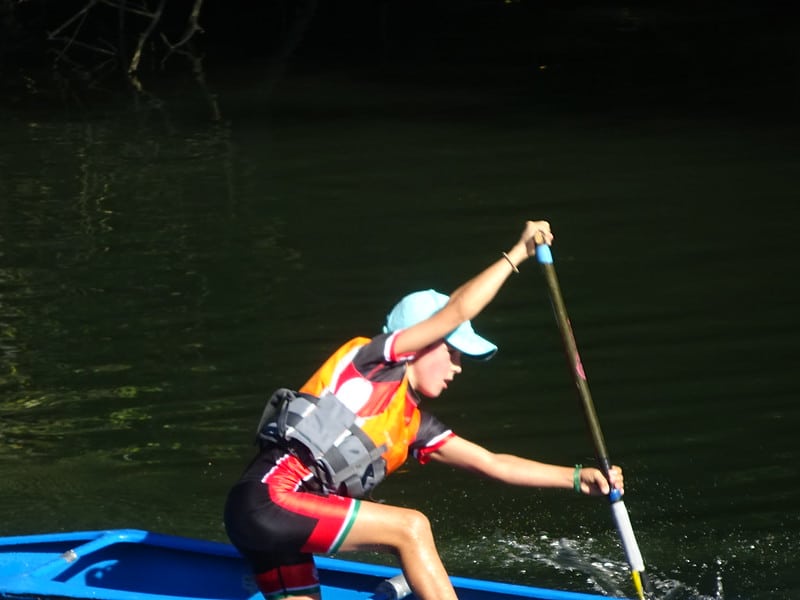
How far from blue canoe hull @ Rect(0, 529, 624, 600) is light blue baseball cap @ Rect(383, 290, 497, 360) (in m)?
0.91

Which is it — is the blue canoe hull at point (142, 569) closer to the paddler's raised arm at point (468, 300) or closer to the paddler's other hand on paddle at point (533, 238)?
the paddler's raised arm at point (468, 300)

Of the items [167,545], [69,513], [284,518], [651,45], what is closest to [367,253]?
[69,513]

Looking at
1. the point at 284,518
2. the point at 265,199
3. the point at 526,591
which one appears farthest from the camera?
the point at 265,199

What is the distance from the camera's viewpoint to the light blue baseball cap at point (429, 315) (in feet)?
14.6

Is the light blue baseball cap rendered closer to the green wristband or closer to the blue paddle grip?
the blue paddle grip

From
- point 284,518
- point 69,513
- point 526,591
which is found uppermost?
point 284,518

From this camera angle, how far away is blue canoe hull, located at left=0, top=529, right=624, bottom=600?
505 cm

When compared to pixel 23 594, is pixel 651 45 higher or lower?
higher

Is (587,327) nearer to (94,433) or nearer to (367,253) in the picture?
(367,253)

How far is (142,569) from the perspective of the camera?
17.8ft

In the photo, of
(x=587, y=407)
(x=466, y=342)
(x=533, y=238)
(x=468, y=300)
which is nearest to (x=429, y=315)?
(x=466, y=342)

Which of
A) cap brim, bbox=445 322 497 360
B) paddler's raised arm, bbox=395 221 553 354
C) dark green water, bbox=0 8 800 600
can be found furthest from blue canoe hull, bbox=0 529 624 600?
paddler's raised arm, bbox=395 221 553 354

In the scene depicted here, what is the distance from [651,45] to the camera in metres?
18.1

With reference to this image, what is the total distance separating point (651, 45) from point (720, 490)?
12.5 m
